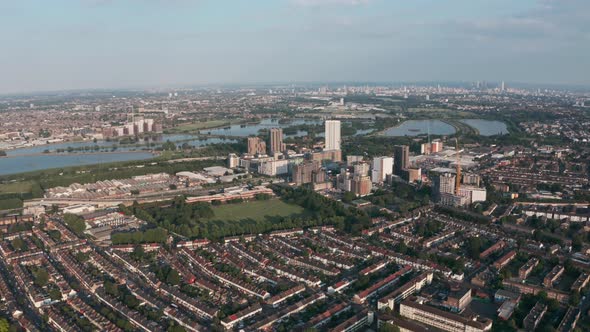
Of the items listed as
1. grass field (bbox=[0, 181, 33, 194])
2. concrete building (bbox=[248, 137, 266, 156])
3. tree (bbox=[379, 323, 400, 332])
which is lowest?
Result: tree (bbox=[379, 323, 400, 332])

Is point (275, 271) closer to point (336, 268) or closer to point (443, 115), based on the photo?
point (336, 268)

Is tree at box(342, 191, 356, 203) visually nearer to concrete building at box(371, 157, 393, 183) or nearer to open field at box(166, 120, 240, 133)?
concrete building at box(371, 157, 393, 183)

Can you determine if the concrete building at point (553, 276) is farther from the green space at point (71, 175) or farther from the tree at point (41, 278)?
the green space at point (71, 175)

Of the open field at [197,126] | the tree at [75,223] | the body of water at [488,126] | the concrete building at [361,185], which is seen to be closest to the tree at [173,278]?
the tree at [75,223]

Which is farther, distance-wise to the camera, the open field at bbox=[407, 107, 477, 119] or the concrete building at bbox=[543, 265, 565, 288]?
the open field at bbox=[407, 107, 477, 119]

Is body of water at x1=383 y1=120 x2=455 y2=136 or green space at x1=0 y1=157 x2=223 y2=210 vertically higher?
body of water at x1=383 y1=120 x2=455 y2=136

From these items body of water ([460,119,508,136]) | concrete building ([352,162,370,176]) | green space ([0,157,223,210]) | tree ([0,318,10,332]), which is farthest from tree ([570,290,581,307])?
body of water ([460,119,508,136])

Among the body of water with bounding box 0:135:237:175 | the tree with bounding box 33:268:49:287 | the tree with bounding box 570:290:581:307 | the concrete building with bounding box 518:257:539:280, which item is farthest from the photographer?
the body of water with bounding box 0:135:237:175

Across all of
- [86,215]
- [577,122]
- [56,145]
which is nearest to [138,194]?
[86,215]
